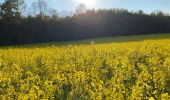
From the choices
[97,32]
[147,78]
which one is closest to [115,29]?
[97,32]

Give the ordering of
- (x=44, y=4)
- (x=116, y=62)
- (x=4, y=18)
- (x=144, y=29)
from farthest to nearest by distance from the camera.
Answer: (x=44, y=4) → (x=144, y=29) → (x=4, y=18) → (x=116, y=62)

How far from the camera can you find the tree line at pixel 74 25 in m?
62.8

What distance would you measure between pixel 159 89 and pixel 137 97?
2.14 meters

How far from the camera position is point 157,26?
6862 cm

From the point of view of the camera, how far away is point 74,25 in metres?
65.3

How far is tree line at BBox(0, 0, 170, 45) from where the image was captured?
206ft

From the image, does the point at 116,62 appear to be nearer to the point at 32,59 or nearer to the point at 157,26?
the point at 32,59

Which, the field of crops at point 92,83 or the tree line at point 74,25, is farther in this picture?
the tree line at point 74,25

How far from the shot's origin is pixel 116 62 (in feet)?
43.2

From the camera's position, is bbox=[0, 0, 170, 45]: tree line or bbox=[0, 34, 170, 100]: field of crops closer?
bbox=[0, 34, 170, 100]: field of crops

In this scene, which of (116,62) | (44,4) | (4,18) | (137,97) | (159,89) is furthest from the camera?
(44,4)

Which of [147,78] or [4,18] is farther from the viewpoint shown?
[4,18]

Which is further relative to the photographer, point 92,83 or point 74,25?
point 74,25

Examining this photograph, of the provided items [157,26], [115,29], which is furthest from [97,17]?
[157,26]
